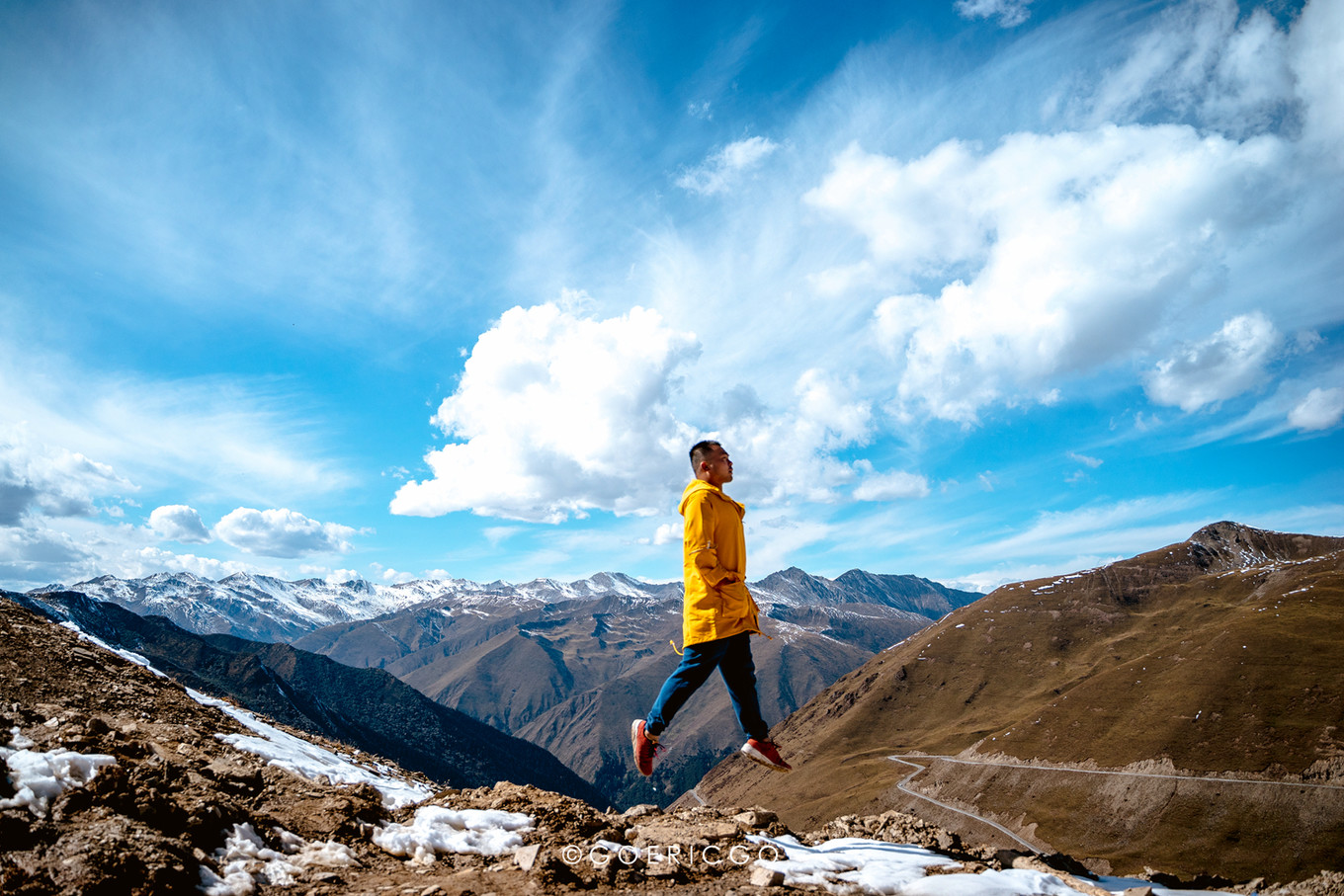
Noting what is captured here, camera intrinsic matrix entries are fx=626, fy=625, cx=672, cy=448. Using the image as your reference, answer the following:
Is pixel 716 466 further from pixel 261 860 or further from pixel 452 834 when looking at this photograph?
pixel 261 860

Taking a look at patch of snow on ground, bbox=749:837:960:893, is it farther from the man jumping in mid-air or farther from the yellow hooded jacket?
the yellow hooded jacket

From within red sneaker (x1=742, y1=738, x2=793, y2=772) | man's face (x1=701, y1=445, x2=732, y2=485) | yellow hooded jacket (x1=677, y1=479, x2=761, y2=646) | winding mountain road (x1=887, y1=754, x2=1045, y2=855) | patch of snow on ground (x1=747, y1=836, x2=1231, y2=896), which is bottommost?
winding mountain road (x1=887, y1=754, x2=1045, y2=855)

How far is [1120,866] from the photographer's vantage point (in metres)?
91.4

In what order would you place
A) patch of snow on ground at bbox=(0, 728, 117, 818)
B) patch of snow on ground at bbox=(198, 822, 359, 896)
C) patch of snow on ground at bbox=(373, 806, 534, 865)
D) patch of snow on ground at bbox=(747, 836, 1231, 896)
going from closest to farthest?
patch of snow on ground at bbox=(198, 822, 359, 896)
patch of snow on ground at bbox=(0, 728, 117, 818)
patch of snow on ground at bbox=(747, 836, 1231, 896)
patch of snow on ground at bbox=(373, 806, 534, 865)

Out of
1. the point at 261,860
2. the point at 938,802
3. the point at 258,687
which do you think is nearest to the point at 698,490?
the point at 261,860

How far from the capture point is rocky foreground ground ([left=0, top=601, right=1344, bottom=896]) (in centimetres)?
536

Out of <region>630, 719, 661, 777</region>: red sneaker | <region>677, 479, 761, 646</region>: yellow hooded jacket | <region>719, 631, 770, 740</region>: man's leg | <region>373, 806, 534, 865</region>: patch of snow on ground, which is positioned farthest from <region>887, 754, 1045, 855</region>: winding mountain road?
<region>373, 806, 534, 865</region>: patch of snow on ground

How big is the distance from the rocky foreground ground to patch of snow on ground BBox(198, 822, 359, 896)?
2 centimetres

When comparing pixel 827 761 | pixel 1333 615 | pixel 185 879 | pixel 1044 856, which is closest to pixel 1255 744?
pixel 1333 615

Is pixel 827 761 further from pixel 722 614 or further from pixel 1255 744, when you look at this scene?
pixel 722 614

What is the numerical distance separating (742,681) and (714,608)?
1.44m

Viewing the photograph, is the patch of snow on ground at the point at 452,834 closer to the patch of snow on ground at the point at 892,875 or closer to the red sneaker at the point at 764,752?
the patch of snow on ground at the point at 892,875

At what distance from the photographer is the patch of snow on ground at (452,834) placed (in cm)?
738

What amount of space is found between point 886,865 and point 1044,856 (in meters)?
3.23
